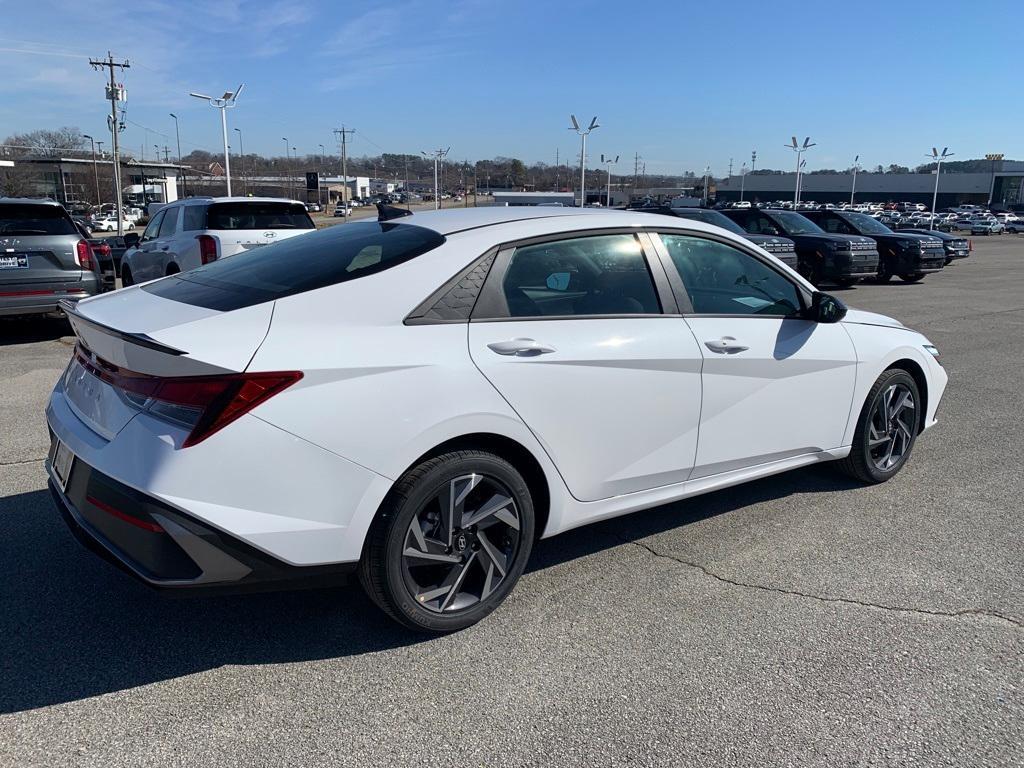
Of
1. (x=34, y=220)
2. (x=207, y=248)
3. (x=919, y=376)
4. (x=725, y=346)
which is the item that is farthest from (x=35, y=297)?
(x=919, y=376)

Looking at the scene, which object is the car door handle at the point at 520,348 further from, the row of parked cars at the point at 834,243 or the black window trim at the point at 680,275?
the row of parked cars at the point at 834,243

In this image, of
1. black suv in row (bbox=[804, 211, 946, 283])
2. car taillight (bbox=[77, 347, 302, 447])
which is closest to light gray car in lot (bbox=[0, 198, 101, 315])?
car taillight (bbox=[77, 347, 302, 447])

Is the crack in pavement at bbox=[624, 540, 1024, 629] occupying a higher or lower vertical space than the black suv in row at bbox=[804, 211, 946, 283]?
lower

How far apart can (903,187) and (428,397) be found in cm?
13668

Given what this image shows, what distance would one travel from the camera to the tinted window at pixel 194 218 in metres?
10.2

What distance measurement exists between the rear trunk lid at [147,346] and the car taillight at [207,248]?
6.86 m

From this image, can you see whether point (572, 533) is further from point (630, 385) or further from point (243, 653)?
point (243, 653)

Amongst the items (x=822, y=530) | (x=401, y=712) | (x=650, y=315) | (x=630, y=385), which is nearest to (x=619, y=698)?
(x=401, y=712)

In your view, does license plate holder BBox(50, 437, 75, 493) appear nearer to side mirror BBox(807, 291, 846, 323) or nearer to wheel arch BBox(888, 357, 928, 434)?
side mirror BBox(807, 291, 846, 323)

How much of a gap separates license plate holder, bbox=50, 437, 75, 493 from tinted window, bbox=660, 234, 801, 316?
2.74 metres

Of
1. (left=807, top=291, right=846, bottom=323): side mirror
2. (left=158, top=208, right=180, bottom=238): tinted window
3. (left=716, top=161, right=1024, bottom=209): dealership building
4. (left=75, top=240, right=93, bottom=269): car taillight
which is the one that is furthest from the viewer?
(left=716, top=161, right=1024, bottom=209): dealership building

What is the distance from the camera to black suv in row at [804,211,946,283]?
61.0 ft

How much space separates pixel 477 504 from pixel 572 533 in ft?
3.91

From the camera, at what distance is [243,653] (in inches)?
118
